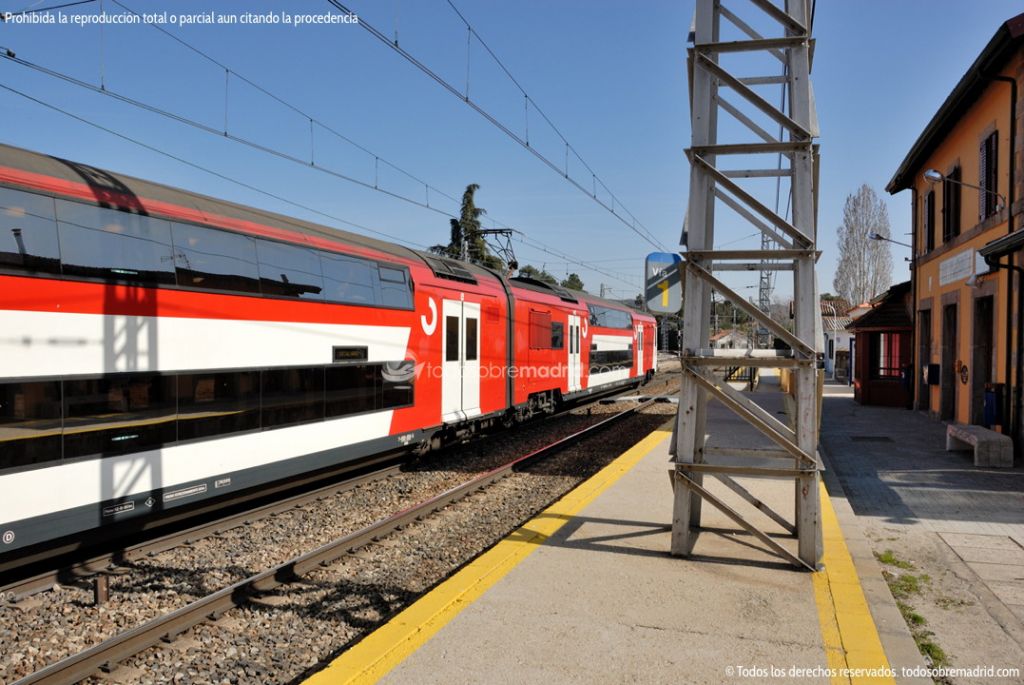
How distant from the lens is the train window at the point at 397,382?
10336 mm

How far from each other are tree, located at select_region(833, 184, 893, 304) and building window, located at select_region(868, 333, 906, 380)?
37.5m

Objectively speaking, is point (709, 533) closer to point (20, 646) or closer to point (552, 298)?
point (20, 646)

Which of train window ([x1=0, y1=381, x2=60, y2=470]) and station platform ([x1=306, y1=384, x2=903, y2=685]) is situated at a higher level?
train window ([x1=0, y1=381, x2=60, y2=470])

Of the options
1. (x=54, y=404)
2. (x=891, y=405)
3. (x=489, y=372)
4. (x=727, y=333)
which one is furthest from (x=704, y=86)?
(x=727, y=333)

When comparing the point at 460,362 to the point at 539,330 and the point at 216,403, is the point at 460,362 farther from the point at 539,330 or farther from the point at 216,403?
the point at 216,403

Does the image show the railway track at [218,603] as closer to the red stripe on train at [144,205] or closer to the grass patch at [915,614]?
the red stripe on train at [144,205]

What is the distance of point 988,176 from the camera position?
562 inches

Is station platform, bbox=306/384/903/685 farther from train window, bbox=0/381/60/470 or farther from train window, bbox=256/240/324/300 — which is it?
train window, bbox=256/240/324/300

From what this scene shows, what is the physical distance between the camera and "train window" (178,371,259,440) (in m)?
7.06

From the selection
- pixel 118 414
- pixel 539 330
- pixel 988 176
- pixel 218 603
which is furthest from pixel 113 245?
pixel 988 176

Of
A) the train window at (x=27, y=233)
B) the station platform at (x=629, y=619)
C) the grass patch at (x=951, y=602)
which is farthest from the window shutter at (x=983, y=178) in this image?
the train window at (x=27, y=233)

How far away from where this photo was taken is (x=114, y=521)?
6.32 m

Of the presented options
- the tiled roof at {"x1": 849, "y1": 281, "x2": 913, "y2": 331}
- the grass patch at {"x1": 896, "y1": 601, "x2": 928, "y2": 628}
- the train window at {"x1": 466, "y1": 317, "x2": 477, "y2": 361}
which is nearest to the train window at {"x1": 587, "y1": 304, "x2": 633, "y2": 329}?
the tiled roof at {"x1": 849, "y1": 281, "x2": 913, "y2": 331}

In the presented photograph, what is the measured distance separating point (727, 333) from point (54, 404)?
73.9m
